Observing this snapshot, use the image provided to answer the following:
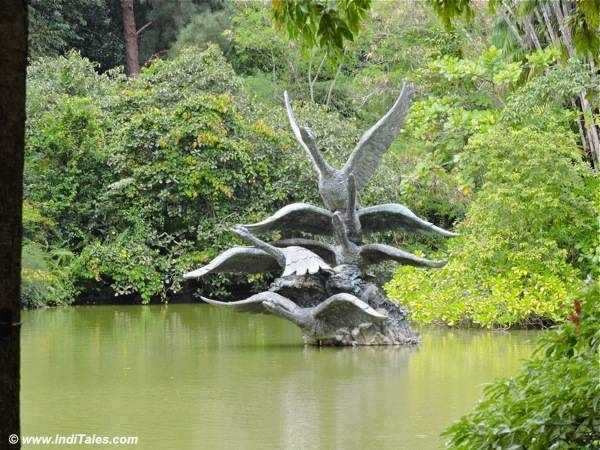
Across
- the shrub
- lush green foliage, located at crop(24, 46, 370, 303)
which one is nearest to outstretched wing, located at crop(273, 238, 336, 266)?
the shrub

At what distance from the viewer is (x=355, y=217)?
10797mm

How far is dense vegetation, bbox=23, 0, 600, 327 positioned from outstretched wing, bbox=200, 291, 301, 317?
2789 millimetres

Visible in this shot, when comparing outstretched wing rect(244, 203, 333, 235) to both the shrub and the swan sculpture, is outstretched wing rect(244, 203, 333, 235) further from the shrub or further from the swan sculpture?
the shrub

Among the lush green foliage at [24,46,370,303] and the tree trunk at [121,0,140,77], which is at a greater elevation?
the tree trunk at [121,0,140,77]

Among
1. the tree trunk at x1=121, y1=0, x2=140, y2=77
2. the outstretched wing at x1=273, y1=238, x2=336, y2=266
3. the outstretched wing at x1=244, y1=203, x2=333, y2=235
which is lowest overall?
the outstretched wing at x1=273, y1=238, x2=336, y2=266

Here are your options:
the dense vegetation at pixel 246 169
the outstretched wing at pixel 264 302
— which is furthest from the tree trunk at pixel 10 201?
the dense vegetation at pixel 246 169

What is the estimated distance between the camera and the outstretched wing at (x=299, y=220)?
1073cm

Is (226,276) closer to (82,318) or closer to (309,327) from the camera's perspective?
(82,318)

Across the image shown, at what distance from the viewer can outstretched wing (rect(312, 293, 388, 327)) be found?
9812 mm

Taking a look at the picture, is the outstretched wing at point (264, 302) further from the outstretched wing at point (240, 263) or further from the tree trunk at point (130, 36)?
the tree trunk at point (130, 36)

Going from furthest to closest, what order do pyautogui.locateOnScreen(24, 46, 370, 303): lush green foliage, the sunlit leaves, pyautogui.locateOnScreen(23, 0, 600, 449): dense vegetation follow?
pyautogui.locateOnScreen(24, 46, 370, 303): lush green foliage
pyautogui.locateOnScreen(23, 0, 600, 449): dense vegetation
the sunlit leaves

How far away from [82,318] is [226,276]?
320 centimetres

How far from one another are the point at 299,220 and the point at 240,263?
73cm

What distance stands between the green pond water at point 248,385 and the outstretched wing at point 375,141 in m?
1.83
